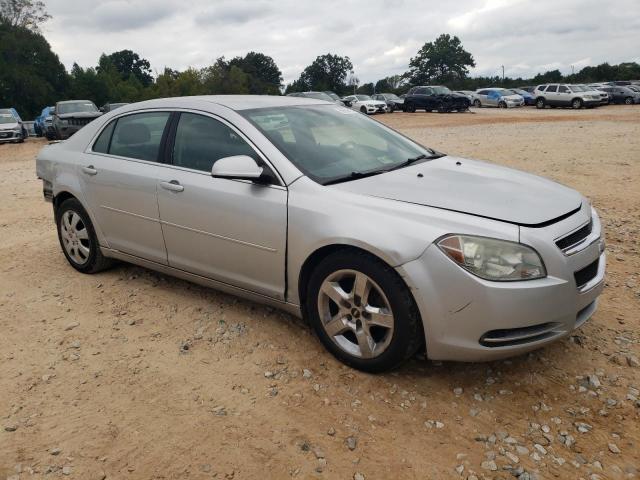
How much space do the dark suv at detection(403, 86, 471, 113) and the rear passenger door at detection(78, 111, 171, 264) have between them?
30064 mm

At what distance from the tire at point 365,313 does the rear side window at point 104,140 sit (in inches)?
94.5

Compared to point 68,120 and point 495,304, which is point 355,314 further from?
point 68,120

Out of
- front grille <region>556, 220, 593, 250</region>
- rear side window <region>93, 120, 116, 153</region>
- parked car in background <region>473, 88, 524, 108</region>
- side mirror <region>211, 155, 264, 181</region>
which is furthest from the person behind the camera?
parked car in background <region>473, 88, 524, 108</region>

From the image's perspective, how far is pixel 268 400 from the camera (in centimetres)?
300

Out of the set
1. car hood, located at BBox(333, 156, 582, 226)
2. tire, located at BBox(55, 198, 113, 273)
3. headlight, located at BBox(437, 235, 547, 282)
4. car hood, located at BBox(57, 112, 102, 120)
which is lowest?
car hood, located at BBox(57, 112, 102, 120)

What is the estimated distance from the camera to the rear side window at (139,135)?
4.18 m

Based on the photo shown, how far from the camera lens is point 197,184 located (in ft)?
12.3

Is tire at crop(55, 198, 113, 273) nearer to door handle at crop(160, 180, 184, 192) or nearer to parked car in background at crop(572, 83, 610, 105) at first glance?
door handle at crop(160, 180, 184, 192)

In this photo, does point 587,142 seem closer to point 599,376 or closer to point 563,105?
point 599,376

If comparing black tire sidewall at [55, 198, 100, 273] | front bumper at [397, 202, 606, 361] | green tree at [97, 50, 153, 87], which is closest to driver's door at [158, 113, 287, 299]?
front bumper at [397, 202, 606, 361]

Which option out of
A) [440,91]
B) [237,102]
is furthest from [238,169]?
[440,91]

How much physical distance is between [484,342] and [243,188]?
5.71 feet

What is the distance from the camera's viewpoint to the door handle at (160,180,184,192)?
383 centimetres

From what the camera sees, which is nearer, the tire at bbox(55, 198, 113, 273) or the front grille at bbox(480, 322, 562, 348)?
the front grille at bbox(480, 322, 562, 348)
